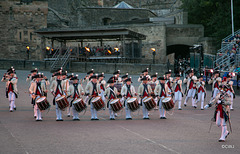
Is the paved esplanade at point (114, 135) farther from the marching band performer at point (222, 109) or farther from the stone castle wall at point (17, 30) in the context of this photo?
the stone castle wall at point (17, 30)

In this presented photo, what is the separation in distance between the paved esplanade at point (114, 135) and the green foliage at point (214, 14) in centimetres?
2983

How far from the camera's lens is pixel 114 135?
11820mm

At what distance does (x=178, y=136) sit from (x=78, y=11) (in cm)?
5099

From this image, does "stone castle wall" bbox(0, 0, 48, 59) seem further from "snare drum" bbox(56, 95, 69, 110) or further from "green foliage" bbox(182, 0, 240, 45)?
"snare drum" bbox(56, 95, 69, 110)

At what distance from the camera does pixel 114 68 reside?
38.1m

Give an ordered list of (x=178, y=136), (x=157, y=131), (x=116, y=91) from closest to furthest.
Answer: (x=178, y=136)
(x=157, y=131)
(x=116, y=91)

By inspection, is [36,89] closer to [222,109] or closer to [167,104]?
[167,104]

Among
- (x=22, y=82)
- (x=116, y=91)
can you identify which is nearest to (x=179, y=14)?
(x=22, y=82)

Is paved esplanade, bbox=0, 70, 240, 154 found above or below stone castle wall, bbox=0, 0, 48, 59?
below

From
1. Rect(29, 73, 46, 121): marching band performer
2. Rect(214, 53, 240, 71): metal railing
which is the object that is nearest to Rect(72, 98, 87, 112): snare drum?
Rect(29, 73, 46, 121): marching band performer

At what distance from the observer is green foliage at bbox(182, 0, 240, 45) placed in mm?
44656

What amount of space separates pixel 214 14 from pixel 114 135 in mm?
38990

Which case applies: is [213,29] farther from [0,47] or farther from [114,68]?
[0,47]

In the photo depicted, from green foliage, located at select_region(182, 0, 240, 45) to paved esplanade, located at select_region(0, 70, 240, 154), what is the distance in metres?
29.8
